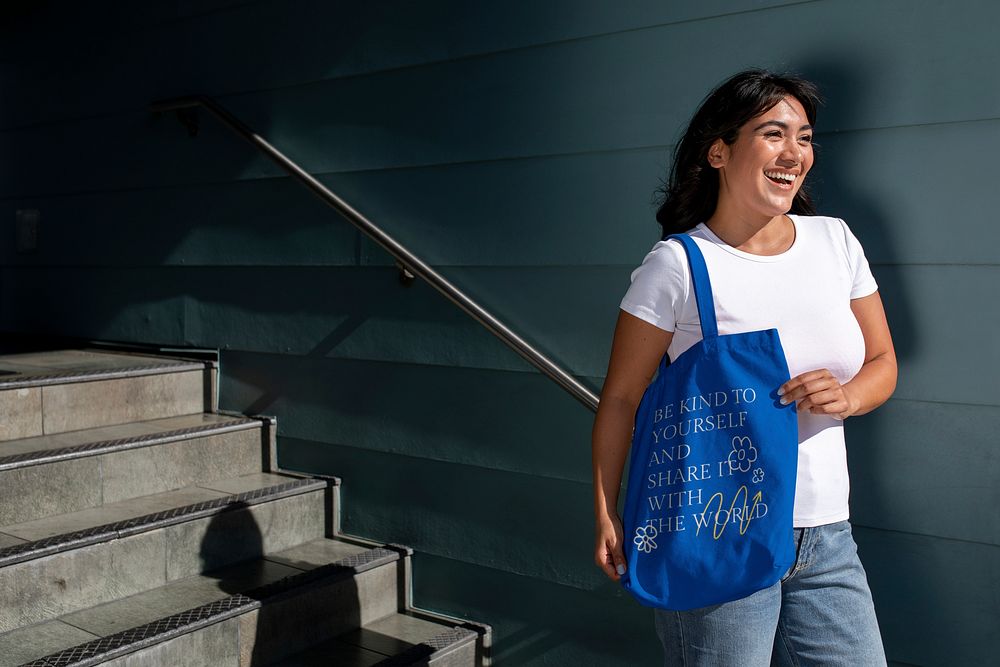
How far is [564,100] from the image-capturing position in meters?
2.36

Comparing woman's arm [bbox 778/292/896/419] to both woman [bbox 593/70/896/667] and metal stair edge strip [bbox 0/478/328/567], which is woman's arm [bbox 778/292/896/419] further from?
metal stair edge strip [bbox 0/478/328/567]

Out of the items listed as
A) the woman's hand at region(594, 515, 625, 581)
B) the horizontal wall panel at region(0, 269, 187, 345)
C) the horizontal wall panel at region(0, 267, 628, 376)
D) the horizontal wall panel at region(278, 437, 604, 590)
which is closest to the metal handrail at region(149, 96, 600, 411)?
the horizontal wall panel at region(0, 267, 628, 376)

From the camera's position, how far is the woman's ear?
141 centimetres

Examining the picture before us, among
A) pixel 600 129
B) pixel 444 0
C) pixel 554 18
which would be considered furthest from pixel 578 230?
pixel 444 0

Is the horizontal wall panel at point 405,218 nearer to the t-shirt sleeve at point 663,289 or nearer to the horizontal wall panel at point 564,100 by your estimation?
the horizontal wall panel at point 564,100

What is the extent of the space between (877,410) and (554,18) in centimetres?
122

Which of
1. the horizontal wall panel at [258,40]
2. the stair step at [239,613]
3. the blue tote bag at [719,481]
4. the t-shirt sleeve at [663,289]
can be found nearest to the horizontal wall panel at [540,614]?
the stair step at [239,613]

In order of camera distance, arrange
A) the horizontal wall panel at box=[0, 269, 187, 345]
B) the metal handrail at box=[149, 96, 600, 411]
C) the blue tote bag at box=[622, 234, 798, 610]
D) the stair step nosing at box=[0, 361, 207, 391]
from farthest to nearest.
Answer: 1. the horizontal wall panel at box=[0, 269, 187, 345]
2. the stair step nosing at box=[0, 361, 207, 391]
3. the metal handrail at box=[149, 96, 600, 411]
4. the blue tote bag at box=[622, 234, 798, 610]

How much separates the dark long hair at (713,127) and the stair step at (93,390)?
2.08 m

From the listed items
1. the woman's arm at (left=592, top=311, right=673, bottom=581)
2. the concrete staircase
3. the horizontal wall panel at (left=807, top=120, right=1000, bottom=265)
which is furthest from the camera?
the concrete staircase

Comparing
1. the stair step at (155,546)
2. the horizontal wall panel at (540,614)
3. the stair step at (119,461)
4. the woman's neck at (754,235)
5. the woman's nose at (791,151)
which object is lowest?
the horizontal wall panel at (540,614)

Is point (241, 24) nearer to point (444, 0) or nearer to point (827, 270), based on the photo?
point (444, 0)

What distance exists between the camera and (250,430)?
3.00m

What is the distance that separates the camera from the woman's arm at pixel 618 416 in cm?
135
